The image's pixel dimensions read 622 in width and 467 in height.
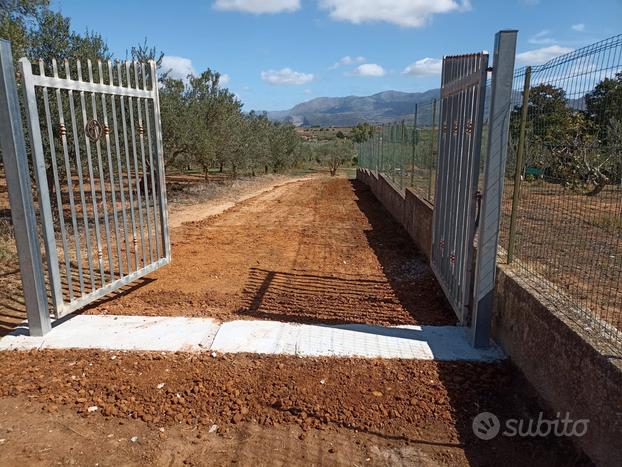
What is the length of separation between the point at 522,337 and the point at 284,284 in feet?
10.3

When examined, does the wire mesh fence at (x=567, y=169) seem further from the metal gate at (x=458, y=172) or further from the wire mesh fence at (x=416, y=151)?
the wire mesh fence at (x=416, y=151)

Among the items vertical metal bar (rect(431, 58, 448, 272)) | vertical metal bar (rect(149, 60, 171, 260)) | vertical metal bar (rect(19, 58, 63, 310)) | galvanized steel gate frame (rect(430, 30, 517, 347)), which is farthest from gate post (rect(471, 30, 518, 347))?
vertical metal bar (rect(19, 58, 63, 310))

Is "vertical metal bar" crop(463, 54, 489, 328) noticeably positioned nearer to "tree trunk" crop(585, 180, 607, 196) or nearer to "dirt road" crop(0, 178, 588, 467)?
"dirt road" crop(0, 178, 588, 467)

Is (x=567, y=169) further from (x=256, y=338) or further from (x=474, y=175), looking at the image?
(x=256, y=338)

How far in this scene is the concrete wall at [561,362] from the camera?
2.44 metres

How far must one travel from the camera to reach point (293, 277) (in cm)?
629

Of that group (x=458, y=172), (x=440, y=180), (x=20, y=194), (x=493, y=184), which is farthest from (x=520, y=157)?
(x=20, y=194)

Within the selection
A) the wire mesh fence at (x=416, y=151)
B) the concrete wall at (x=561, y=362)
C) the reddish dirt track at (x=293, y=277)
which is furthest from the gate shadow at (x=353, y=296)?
the wire mesh fence at (x=416, y=151)

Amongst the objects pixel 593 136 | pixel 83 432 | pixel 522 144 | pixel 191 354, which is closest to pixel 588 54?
pixel 593 136

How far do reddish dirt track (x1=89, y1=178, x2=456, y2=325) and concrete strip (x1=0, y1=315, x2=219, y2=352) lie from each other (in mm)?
288

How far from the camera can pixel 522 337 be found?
3.57 meters

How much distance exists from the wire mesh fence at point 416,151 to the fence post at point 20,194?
17.0 feet

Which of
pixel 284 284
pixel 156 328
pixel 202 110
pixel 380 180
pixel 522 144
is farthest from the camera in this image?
pixel 202 110

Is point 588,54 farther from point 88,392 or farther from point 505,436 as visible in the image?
point 88,392
